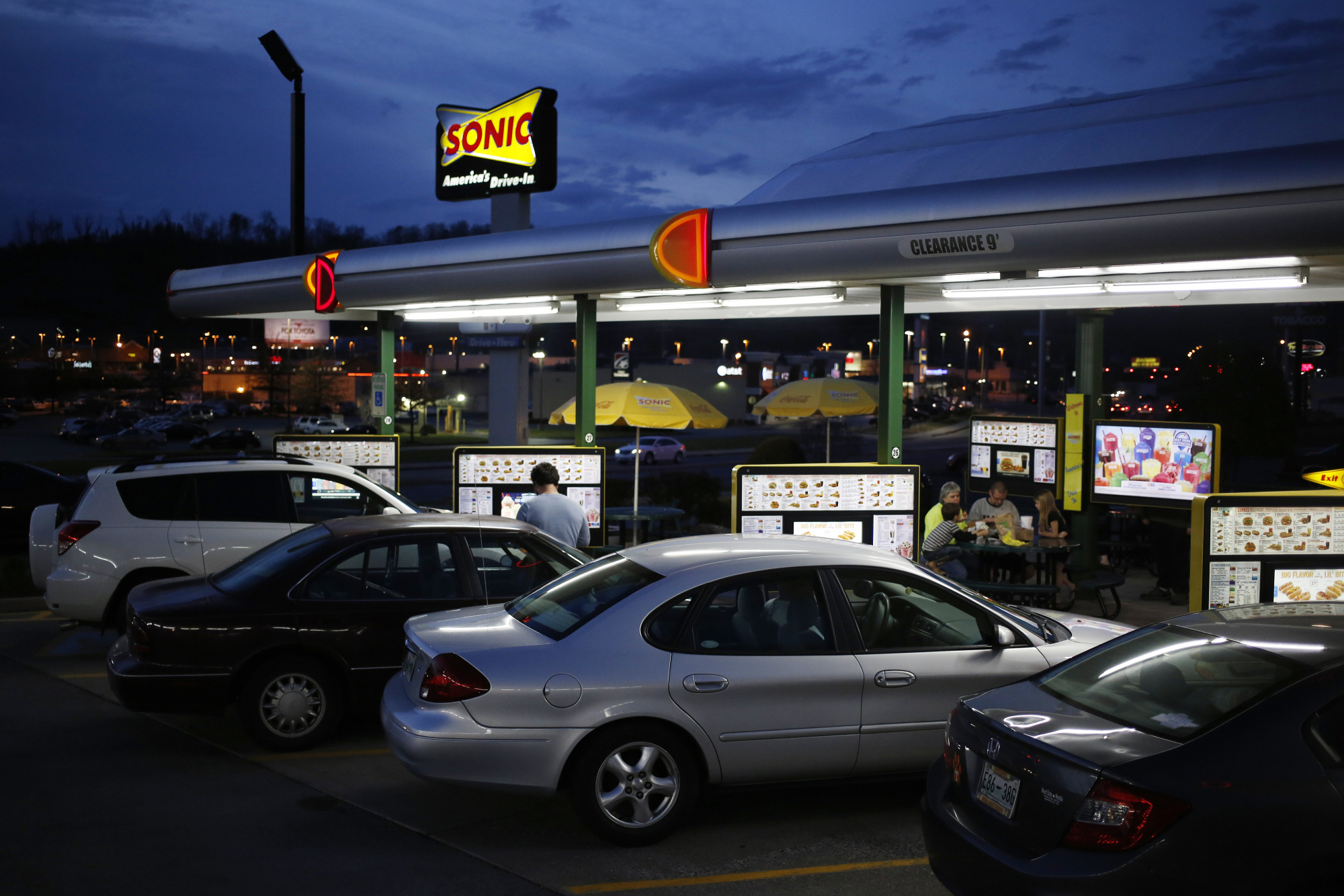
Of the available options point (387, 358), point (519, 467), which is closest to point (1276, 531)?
point (519, 467)

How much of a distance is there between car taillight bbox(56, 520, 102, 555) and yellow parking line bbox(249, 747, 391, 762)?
3294 mm

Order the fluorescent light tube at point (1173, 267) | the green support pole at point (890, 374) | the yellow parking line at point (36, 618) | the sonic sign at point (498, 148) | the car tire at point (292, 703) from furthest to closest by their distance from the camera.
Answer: the sonic sign at point (498, 148) < the green support pole at point (890, 374) < the yellow parking line at point (36, 618) < the fluorescent light tube at point (1173, 267) < the car tire at point (292, 703)

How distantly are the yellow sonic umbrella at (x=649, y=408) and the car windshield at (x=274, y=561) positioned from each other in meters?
5.28

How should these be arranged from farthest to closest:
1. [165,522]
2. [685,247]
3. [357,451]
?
[357,451], [685,247], [165,522]

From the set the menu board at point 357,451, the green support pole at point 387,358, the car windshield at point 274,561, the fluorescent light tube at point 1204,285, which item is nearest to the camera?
the car windshield at point 274,561

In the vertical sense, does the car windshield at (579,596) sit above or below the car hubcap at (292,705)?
above

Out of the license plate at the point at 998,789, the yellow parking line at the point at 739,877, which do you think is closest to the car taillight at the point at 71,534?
the yellow parking line at the point at 739,877

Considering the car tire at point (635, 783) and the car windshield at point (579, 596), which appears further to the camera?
the car windshield at point (579, 596)

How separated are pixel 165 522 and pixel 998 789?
7.66 metres

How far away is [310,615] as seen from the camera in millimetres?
6629

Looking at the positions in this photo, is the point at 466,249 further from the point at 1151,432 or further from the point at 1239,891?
the point at 1239,891

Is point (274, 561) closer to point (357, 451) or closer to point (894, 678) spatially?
point (894, 678)

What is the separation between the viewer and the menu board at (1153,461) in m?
13.2

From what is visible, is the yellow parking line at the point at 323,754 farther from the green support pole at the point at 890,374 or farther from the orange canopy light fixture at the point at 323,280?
the orange canopy light fixture at the point at 323,280
